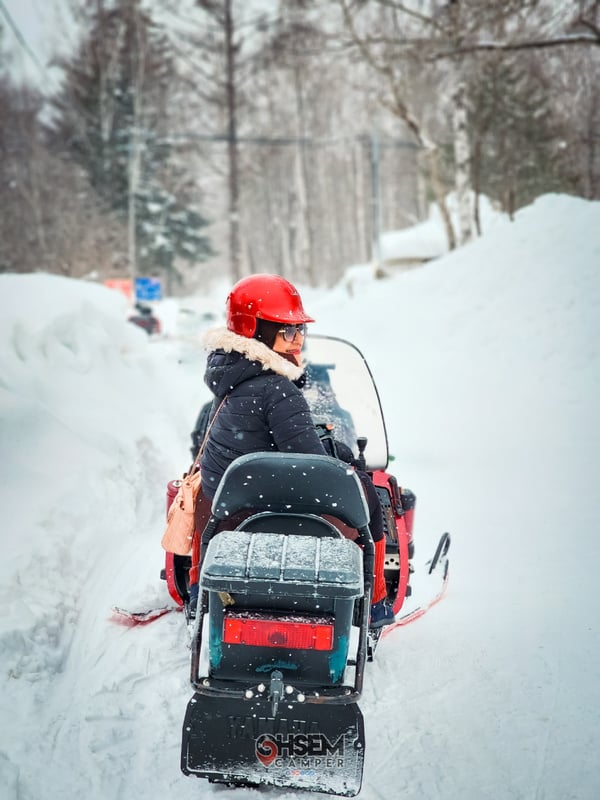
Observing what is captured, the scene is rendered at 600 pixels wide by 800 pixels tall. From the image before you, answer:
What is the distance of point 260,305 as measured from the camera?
2.94 metres

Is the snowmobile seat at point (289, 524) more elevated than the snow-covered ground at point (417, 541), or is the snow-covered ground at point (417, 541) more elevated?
the snowmobile seat at point (289, 524)

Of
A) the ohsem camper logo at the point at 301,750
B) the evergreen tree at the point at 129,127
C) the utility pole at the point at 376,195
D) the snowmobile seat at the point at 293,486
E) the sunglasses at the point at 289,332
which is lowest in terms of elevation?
the ohsem camper logo at the point at 301,750

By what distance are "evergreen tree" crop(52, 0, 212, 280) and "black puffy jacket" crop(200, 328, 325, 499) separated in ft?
78.1

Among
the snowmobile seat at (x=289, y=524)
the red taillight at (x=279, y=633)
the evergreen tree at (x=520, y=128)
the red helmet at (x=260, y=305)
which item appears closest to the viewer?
the red taillight at (x=279, y=633)

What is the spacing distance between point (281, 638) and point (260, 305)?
1.51m

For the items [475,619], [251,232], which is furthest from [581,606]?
[251,232]

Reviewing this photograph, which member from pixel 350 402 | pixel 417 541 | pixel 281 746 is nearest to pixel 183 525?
pixel 281 746

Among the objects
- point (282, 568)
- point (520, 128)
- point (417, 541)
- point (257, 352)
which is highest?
A: point (520, 128)

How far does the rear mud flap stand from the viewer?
2.30 metres

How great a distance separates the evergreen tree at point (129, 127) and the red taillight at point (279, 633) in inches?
976

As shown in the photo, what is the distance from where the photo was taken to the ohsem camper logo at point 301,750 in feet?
7.55

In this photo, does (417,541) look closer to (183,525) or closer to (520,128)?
(183,525)

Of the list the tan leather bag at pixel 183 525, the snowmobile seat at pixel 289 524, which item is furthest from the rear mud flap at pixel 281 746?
the tan leather bag at pixel 183 525

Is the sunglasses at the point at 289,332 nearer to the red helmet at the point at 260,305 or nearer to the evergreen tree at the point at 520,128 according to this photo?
the red helmet at the point at 260,305
